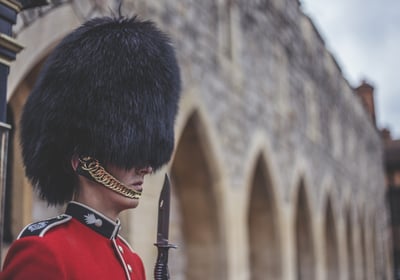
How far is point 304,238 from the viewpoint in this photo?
8312mm

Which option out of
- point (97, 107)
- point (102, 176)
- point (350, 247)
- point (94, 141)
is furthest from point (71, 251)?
point (350, 247)

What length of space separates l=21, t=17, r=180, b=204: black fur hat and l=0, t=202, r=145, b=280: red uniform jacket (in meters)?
0.17

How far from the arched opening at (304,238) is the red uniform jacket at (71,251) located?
6.70 meters

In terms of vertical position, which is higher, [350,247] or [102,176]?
[350,247]

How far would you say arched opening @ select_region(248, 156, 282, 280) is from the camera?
6.73 m

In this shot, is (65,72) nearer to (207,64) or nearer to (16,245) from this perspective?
(16,245)

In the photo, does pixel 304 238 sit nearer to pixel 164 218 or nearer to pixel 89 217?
pixel 164 218

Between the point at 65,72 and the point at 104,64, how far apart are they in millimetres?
113

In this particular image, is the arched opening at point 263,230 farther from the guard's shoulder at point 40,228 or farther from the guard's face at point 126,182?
the guard's shoulder at point 40,228

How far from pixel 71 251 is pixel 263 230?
5579mm

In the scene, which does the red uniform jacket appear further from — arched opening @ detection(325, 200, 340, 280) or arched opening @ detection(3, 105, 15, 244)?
arched opening @ detection(325, 200, 340, 280)

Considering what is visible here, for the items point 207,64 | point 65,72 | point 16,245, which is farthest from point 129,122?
point 207,64

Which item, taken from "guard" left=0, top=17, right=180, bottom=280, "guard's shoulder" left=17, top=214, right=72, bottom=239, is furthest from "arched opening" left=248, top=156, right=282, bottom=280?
"guard's shoulder" left=17, top=214, right=72, bottom=239

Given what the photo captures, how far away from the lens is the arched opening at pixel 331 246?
32.8 ft
